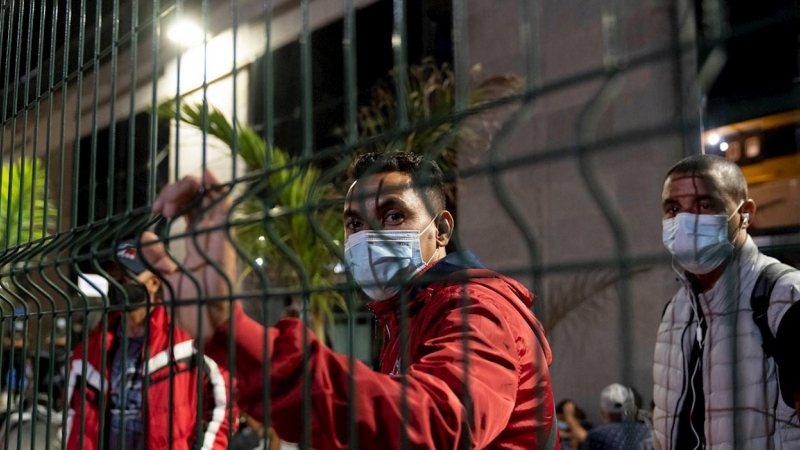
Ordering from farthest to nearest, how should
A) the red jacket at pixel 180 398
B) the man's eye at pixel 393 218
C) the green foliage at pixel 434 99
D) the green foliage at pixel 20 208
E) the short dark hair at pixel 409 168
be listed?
the green foliage at pixel 434 99 → the red jacket at pixel 180 398 → the green foliage at pixel 20 208 → the man's eye at pixel 393 218 → the short dark hair at pixel 409 168

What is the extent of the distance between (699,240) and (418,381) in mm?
573

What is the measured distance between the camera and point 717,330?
68.4 inches

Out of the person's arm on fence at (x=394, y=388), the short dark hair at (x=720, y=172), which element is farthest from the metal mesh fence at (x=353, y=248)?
the short dark hair at (x=720, y=172)

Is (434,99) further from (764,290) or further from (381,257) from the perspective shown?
(381,257)

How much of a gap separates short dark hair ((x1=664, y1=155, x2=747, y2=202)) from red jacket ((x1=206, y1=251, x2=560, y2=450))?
49cm

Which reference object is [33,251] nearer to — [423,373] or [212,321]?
[212,321]

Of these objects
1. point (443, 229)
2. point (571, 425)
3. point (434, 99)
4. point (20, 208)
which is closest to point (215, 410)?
point (20, 208)

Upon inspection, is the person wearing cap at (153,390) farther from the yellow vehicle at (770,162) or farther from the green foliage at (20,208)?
the yellow vehicle at (770,162)

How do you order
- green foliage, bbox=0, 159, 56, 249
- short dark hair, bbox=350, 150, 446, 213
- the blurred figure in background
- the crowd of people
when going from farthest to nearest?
the blurred figure in background, green foliage, bbox=0, 159, 56, 249, the crowd of people, short dark hair, bbox=350, 150, 446, 213

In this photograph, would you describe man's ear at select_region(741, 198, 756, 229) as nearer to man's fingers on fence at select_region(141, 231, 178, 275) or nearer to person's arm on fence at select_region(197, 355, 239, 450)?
man's fingers on fence at select_region(141, 231, 178, 275)

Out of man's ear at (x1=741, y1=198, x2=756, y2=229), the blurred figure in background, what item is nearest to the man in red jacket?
man's ear at (x1=741, y1=198, x2=756, y2=229)

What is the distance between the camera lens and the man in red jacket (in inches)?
41.2

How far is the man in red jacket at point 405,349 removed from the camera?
1046 mm

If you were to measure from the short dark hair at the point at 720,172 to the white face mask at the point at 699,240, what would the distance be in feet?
0.14
